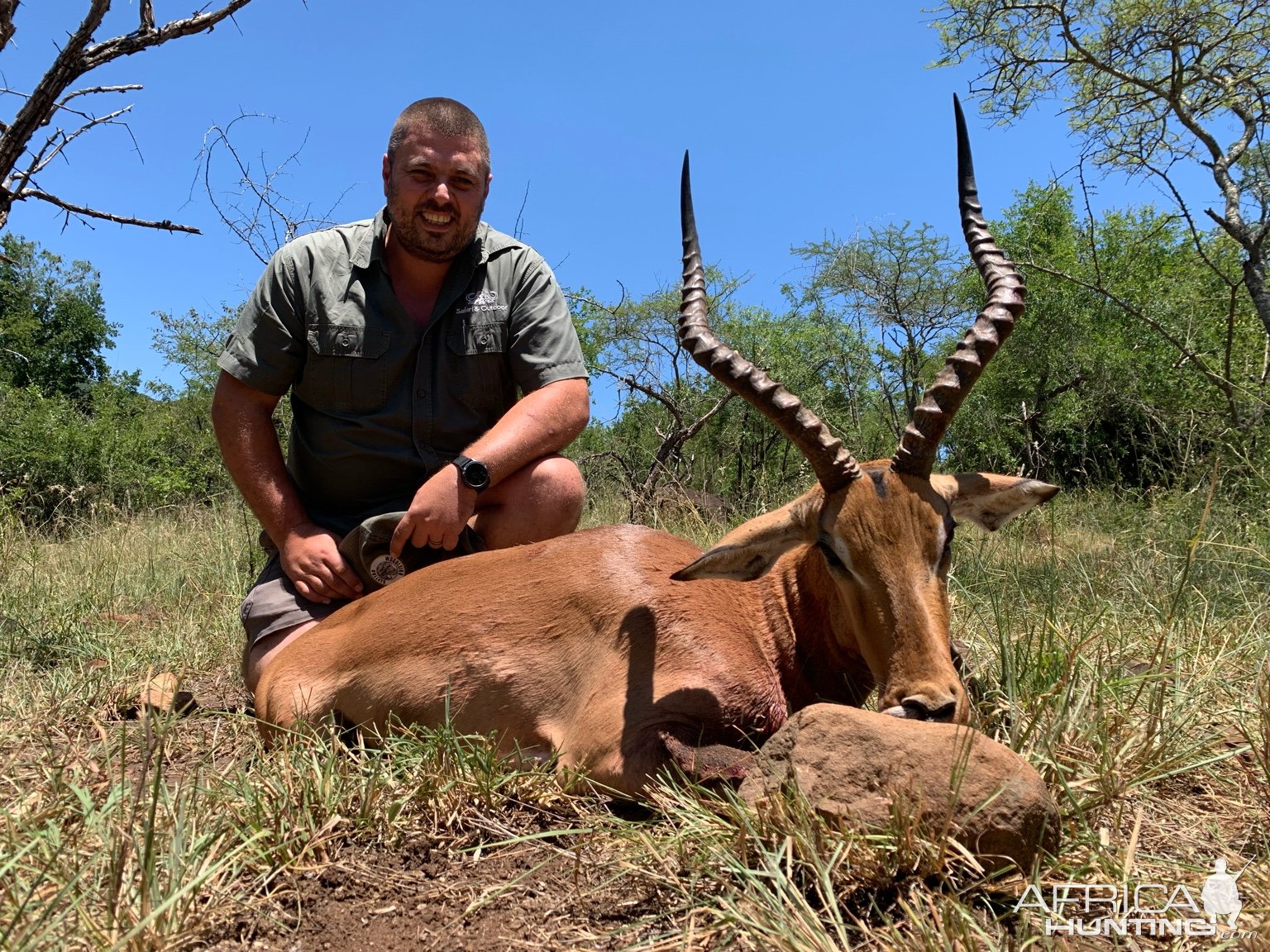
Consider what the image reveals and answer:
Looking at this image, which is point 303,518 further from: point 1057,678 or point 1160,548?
point 1160,548

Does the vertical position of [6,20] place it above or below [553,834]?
above

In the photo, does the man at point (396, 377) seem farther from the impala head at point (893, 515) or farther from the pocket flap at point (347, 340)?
the impala head at point (893, 515)

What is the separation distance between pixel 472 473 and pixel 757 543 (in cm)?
140

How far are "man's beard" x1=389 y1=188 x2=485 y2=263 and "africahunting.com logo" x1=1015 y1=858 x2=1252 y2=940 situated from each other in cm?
386

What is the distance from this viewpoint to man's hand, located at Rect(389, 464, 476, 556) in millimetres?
3979

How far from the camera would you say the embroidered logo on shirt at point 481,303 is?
4.70 m

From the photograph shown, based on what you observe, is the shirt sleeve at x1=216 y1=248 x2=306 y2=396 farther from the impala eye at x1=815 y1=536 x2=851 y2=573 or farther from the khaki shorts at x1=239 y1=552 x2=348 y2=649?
the impala eye at x1=815 y1=536 x2=851 y2=573

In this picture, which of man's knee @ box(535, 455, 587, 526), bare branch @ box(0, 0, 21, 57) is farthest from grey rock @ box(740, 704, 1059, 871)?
bare branch @ box(0, 0, 21, 57)

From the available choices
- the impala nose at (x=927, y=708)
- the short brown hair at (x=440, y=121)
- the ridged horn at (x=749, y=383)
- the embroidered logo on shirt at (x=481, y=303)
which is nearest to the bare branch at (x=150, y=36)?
the short brown hair at (x=440, y=121)

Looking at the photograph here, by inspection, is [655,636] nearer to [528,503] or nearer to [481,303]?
[528,503]

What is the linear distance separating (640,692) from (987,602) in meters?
2.51

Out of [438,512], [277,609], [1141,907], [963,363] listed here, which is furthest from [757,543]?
[277,609]

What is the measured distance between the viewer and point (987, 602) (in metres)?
4.73

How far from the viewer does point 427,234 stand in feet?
14.9
